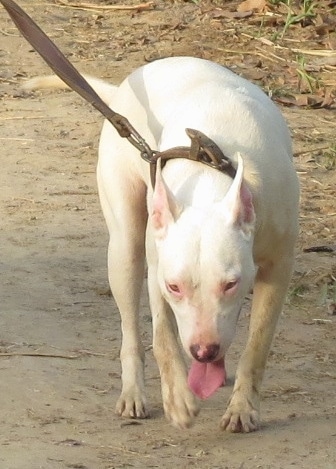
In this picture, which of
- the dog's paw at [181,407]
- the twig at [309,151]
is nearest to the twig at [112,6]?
the twig at [309,151]

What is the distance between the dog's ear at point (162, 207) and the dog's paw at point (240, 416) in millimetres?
924

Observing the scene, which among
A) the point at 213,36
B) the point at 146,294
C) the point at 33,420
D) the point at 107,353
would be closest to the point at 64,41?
the point at 213,36

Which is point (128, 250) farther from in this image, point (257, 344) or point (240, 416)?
point (240, 416)

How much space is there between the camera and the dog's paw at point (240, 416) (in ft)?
17.1

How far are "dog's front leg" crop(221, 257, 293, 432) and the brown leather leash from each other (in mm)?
592

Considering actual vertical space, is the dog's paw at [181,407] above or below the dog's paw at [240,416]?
above

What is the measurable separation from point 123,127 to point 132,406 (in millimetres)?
1097

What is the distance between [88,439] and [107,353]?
3.56ft

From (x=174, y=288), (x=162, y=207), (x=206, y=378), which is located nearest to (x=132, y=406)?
(x=206, y=378)

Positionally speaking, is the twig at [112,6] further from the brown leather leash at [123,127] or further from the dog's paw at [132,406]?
the dog's paw at [132,406]

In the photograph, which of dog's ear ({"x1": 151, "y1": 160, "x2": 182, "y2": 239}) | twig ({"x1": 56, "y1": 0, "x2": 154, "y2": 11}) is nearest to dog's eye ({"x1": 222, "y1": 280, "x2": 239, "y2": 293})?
dog's ear ({"x1": 151, "y1": 160, "x2": 182, "y2": 239})

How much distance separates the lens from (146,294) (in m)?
7.00

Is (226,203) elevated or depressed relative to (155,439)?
elevated

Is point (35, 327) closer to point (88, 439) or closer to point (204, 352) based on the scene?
point (88, 439)
